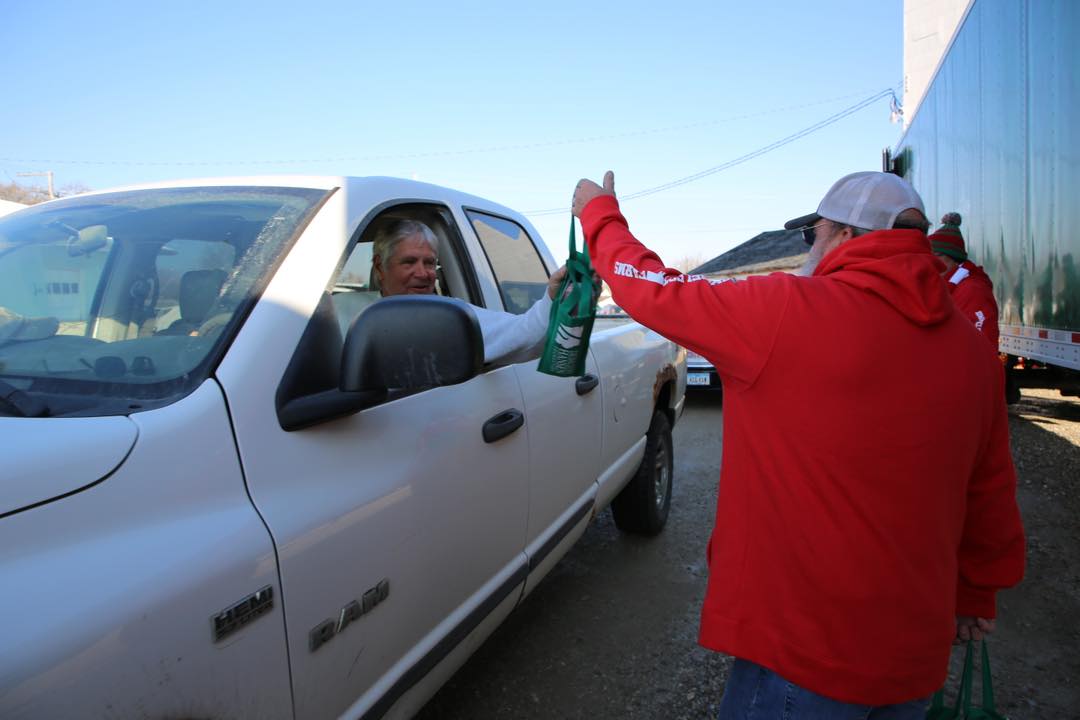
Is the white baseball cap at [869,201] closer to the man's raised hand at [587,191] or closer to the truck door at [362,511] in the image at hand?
the man's raised hand at [587,191]

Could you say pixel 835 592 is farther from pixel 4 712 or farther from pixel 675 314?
pixel 4 712

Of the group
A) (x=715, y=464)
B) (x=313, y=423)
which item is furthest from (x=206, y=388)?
(x=715, y=464)

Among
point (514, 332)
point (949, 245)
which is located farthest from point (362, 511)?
point (949, 245)

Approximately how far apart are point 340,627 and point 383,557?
185 mm

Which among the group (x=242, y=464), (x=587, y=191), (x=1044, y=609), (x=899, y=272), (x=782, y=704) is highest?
(x=587, y=191)

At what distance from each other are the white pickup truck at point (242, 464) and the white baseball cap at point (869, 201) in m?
0.86

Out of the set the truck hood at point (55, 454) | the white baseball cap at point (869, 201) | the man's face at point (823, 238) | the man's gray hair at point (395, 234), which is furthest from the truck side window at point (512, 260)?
the truck hood at point (55, 454)

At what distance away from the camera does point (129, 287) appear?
179 centimetres

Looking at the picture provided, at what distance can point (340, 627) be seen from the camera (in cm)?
145

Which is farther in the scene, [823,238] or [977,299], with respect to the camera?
[977,299]

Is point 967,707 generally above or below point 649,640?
above

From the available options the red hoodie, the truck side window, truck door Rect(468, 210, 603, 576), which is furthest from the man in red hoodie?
the red hoodie

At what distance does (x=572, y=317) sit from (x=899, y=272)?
867 mm

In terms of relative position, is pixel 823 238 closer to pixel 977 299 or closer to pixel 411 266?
pixel 411 266
